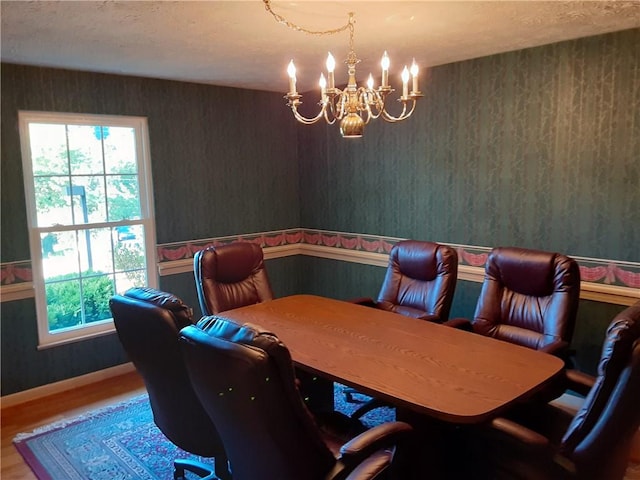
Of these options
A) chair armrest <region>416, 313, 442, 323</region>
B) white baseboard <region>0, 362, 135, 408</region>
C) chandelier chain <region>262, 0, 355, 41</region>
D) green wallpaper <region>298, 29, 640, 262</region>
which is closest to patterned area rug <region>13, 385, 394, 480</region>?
white baseboard <region>0, 362, 135, 408</region>

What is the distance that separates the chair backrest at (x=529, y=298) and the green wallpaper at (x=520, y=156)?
55 centimetres

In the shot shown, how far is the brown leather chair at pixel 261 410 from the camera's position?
1.46 m

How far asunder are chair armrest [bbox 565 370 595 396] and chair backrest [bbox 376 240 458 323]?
987mm

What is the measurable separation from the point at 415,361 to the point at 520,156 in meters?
1.88

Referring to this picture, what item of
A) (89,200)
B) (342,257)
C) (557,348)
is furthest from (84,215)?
(557,348)

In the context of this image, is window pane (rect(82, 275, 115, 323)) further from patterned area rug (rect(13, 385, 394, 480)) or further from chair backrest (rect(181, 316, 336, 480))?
chair backrest (rect(181, 316, 336, 480))

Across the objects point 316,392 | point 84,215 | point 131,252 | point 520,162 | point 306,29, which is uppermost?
point 306,29

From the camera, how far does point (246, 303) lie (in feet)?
11.4

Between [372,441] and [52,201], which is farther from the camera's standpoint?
[52,201]

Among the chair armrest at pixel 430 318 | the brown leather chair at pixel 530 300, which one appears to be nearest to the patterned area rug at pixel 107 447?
the chair armrest at pixel 430 318

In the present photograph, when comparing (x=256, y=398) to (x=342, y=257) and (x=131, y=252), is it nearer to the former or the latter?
(x=131, y=252)

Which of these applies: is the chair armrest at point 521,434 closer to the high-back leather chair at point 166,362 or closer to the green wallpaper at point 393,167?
the high-back leather chair at point 166,362

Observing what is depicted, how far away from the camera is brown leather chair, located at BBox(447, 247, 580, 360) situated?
2.71 metres

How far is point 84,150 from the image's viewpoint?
378cm
